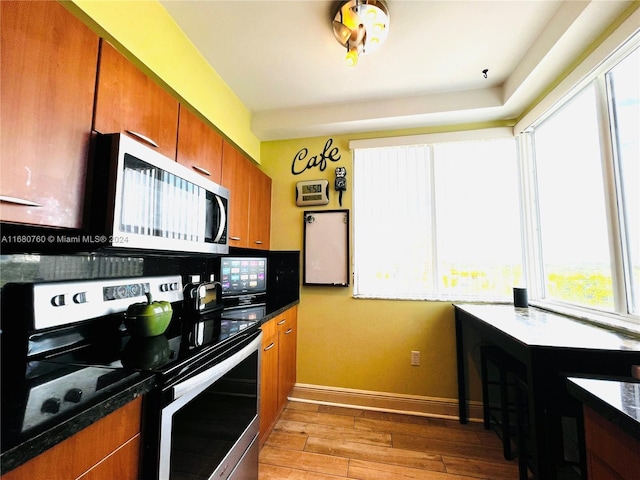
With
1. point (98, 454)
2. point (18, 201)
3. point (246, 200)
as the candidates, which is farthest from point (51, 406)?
point (246, 200)

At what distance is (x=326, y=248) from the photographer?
2.50 meters

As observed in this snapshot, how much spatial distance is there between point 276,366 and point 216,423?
861mm

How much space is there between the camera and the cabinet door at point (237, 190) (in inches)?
72.1

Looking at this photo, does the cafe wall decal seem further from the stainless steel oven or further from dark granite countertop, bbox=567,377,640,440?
dark granite countertop, bbox=567,377,640,440

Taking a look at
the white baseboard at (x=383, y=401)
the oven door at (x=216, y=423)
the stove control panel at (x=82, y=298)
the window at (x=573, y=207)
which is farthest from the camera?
the white baseboard at (x=383, y=401)

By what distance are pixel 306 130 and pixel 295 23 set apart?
96 centimetres

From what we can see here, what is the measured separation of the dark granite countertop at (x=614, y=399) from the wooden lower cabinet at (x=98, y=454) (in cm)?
118

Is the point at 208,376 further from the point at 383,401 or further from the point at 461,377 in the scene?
the point at 461,377

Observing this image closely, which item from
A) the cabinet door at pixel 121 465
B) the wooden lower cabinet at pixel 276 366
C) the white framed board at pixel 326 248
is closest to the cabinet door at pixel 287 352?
the wooden lower cabinet at pixel 276 366

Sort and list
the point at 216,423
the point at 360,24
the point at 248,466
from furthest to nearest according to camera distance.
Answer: the point at 360,24, the point at 248,466, the point at 216,423

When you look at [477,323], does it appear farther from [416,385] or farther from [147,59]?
[147,59]

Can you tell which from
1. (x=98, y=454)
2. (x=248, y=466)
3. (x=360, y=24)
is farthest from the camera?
(x=360, y=24)

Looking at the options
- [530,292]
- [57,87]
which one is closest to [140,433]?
[57,87]

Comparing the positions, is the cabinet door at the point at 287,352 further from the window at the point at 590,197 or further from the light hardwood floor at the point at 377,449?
the window at the point at 590,197
